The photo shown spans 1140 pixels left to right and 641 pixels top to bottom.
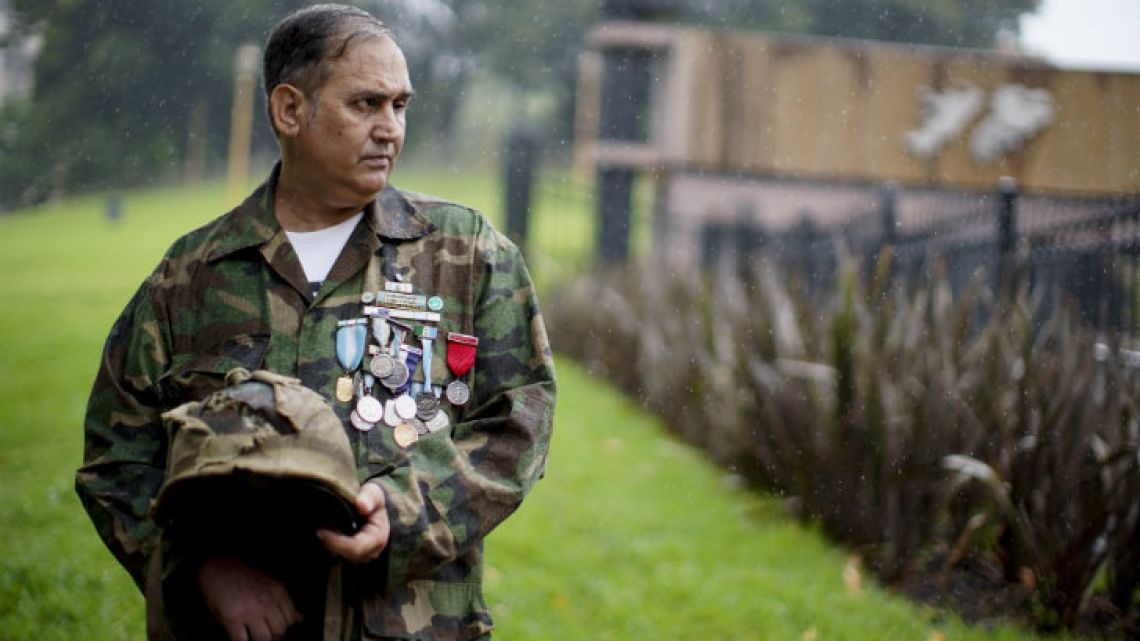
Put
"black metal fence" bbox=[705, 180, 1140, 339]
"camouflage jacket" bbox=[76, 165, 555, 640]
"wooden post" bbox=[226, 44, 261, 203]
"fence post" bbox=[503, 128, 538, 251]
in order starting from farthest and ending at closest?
"fence post" bbox=[503, 128, 538, 251] < "black metal fence" bbox=[705, 180, 1140, 339] < "wooden post" bbox=[226, 44, 261, 203] < "camouflage jacket" bbox=[76, 165, 555, 640]

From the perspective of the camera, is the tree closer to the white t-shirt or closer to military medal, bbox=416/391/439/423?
the white t-shirt

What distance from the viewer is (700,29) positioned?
5.52 m

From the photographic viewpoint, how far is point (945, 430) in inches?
163

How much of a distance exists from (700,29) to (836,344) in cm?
182

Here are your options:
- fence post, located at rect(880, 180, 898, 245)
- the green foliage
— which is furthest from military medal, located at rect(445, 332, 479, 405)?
fence post, located at rect(880, 180, 898, 245)

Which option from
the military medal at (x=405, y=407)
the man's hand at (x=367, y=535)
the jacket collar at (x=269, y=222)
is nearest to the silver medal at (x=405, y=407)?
the military medal at (x=405, y=407)

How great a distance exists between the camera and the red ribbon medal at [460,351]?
1.91 m

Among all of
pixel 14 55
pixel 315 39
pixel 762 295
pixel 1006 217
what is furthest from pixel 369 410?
pixel 762 295

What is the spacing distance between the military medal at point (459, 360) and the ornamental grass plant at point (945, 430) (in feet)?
7.77

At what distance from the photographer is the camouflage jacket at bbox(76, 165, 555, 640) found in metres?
1.82

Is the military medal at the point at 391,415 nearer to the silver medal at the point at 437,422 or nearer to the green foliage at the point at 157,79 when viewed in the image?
the silver medal at the point at 437,422

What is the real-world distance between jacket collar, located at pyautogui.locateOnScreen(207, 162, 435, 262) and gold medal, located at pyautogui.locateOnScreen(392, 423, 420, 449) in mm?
341

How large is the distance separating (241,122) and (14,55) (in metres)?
0.83

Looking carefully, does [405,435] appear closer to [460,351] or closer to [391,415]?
[391,415]
